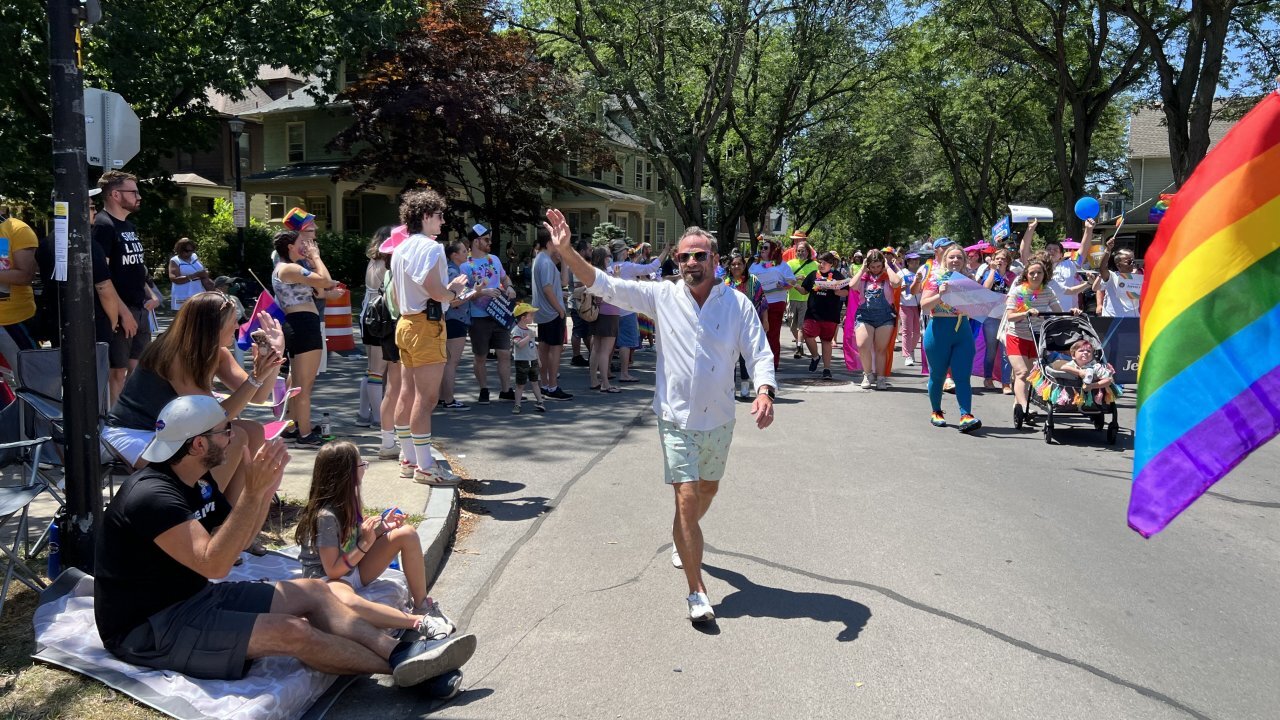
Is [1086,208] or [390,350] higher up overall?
[1086,208]

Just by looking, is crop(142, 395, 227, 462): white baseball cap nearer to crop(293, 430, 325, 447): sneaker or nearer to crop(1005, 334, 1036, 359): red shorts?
crop(293, 430, 325, 447): sneaker

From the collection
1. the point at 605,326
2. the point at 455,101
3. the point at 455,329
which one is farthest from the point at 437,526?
the point at 455,101

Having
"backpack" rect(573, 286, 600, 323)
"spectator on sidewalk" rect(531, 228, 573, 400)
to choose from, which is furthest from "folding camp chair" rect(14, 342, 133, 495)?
"backpack" rect(573, 286, 600, 323)

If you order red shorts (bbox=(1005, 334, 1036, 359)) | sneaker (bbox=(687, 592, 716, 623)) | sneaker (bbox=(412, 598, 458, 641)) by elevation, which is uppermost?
red shorts (bbox=(1005, 334, 1036, 359))

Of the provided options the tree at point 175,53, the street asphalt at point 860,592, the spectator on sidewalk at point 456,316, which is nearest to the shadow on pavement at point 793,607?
the street asphalt at point 860,592

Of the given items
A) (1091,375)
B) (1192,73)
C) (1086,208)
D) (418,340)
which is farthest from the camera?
(1192,73)

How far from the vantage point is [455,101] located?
2342cm

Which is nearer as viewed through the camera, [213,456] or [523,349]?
[213,456]

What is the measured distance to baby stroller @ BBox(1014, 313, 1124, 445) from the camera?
8.73 metres

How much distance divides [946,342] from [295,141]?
3090 cm

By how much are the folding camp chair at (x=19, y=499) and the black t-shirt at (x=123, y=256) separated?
180cm

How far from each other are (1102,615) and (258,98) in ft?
152

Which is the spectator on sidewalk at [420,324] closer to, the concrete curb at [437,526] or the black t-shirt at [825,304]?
the concrete curb at [437,526]

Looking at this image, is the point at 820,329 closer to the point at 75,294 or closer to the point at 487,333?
the point at 487,333
